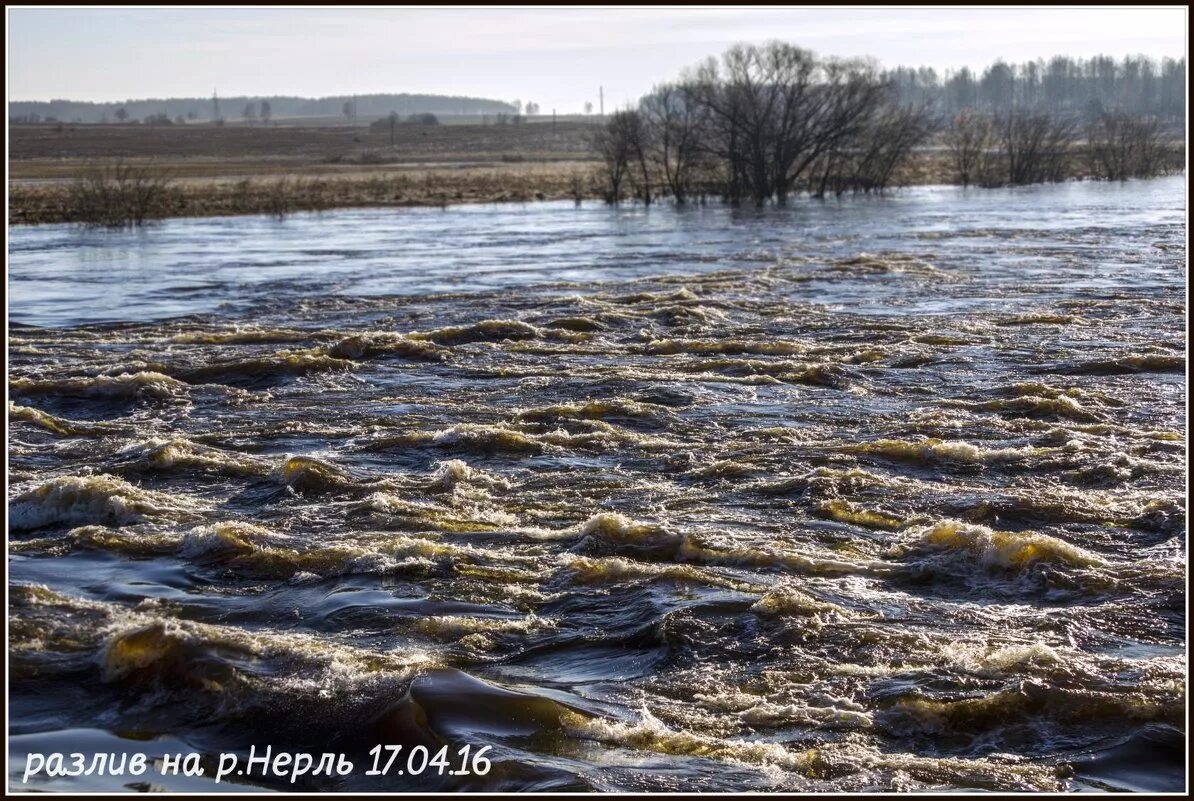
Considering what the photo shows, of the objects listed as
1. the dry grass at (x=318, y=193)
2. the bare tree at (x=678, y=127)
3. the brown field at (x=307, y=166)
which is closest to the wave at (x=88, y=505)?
the dry grass at (x=318, y=193)

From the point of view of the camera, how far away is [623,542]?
10016 millimetres

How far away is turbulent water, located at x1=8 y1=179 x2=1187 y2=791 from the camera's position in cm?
684

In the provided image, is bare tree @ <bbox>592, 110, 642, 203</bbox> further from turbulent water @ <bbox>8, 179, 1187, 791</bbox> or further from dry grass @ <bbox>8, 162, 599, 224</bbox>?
turbulent water @ <bbox>8, 179, 1187, 791</bbox>

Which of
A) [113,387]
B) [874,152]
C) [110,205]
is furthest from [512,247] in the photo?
[874,152]

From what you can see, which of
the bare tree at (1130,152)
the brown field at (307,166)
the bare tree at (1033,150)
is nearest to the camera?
the brown field at (307,166)

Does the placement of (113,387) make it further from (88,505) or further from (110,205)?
(110,205)

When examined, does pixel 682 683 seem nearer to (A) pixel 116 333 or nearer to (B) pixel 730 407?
(B) pixel 730 407

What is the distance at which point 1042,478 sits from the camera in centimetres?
1173

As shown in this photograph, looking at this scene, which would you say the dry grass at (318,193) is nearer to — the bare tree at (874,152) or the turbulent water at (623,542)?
the bare tree at (874,152)

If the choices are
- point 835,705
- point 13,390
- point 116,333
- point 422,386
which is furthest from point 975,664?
point 116,333

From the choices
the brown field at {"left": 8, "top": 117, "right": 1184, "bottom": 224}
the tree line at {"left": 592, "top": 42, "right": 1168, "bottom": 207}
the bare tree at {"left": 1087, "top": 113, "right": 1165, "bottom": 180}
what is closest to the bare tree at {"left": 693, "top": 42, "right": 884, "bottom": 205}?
the tree line at {"left": 592, "top": 42, "right": 1168, "bottom": 207}

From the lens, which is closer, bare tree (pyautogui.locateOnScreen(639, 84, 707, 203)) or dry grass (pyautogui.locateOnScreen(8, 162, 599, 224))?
dry grass (pyautogui.locateOnScreen(8, 162, 599, 224))

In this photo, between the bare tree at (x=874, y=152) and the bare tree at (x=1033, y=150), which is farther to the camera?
the bare tree at (x=1033, y=150)

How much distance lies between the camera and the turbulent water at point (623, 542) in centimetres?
684
